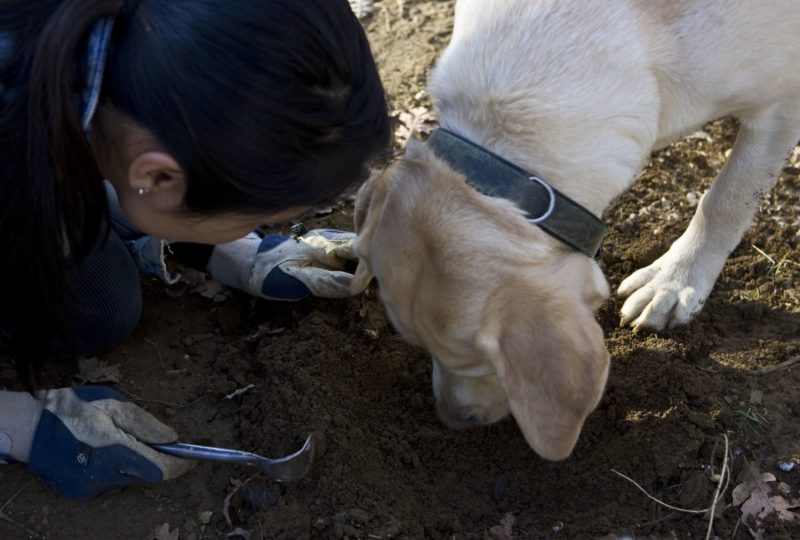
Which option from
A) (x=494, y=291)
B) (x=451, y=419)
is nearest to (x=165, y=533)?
(x=451, y=419)

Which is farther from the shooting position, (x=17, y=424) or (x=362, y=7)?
(x=362, y=7)

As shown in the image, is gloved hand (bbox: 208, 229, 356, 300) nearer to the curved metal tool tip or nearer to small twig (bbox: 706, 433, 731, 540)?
the curved metal tool tip

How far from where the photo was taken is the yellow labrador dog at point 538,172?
2332 millimetres

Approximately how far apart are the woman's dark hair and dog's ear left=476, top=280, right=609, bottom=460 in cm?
61

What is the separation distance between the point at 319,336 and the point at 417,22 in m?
2.63

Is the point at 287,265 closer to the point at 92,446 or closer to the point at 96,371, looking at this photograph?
the point at 96,371

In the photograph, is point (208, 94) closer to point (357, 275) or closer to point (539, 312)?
point (539, 312)

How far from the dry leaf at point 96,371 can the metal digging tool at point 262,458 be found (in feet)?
1.66

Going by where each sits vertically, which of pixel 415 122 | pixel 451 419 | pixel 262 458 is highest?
pixel 415 122

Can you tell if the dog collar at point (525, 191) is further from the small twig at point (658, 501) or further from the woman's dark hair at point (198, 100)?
the small twig at point (658, 501)

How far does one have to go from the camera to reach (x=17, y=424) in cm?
294

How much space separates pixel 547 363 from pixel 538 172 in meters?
0.63

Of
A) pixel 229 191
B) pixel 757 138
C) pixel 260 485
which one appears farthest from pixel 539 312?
pixel 757 138

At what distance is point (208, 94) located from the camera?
191cm
